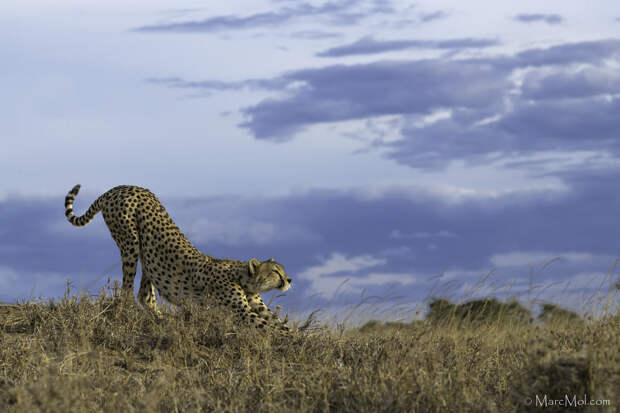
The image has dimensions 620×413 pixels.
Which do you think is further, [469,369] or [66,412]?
[469,369]

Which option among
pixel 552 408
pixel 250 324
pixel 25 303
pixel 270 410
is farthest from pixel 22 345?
pixel 552 408

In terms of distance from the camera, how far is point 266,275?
809cm

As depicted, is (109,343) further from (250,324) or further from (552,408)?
(552,408)

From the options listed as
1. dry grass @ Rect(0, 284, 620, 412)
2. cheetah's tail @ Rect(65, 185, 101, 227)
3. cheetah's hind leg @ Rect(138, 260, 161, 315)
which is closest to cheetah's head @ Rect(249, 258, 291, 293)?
dry grass @ Rect(0, 284, 620, 412)

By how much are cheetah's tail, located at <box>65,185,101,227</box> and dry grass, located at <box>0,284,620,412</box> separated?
1.84m

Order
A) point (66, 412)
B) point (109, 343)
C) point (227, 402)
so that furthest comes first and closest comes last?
1. point (109, 343)
2. point (227, 402)
3. point (66, 412)

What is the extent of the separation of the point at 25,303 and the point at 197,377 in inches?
115

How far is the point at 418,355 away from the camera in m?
5.75

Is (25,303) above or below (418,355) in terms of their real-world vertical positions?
above

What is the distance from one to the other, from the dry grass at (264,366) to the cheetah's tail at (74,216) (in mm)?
1838

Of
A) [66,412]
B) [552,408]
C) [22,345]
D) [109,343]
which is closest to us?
[66,412]

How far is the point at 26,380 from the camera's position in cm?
582

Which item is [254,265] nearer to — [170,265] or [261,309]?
[261,309]

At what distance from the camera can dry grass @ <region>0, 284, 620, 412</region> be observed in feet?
16.3
